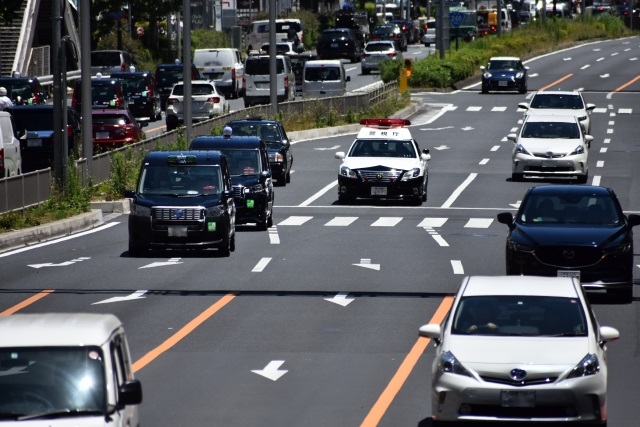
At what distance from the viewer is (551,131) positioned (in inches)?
1563

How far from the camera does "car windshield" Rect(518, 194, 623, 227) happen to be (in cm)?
2033

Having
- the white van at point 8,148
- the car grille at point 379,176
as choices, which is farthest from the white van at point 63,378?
the car grille at point 379,176

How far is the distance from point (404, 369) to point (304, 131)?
3695cm

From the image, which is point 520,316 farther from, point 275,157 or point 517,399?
point 275,157

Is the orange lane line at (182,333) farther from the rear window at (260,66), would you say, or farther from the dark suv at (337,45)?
the dark suv at (337,45)

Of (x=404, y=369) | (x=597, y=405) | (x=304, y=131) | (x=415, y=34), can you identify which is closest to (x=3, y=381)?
(x=597, y=405)

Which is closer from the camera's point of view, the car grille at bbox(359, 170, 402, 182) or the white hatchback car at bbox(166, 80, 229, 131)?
the car grille at bbox(359, 170, 402, 182)

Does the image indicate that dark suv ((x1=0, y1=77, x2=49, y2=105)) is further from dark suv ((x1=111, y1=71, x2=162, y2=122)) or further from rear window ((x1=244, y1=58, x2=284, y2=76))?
rear window ((x1=244, y1=58, x2=284, y2=76))

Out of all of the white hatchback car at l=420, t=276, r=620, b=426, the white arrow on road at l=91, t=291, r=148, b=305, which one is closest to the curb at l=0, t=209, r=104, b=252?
the white arrow on road at l=91, t=291, r=148, b=305

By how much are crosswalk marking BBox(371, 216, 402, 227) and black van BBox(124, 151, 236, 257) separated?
558 cm

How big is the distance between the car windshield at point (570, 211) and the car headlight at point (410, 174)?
43.8ft

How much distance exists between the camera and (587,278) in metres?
19.4

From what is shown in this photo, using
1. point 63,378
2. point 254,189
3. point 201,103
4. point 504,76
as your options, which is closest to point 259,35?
point 504,76

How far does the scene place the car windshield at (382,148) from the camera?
115ft
